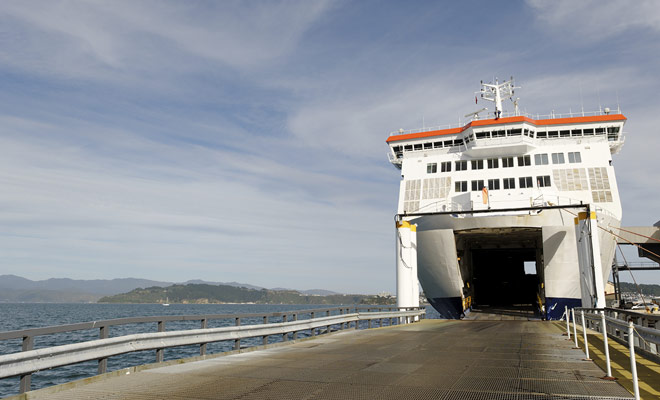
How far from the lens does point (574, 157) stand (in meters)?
29.2

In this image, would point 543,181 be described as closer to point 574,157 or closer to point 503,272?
point 574,157

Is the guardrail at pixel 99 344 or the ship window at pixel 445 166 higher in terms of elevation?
the ship window at pixel 445 166

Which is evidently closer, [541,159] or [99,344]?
[99,344]

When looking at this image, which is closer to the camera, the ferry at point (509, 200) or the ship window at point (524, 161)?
the ferry at point (509, 200)

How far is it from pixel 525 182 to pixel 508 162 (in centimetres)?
186

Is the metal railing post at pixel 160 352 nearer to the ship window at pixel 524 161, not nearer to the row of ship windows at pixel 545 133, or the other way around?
the row of ship windows at pixel 545 133

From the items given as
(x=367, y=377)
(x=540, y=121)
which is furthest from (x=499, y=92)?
(x=367, y=377)

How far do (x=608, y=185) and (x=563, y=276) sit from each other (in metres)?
6.71

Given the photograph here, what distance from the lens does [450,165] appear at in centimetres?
3128

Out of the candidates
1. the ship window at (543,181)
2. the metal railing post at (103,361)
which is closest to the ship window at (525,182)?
the ship window at (543,181)

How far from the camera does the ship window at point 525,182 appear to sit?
1143 inches

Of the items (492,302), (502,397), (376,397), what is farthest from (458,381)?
(492,302)

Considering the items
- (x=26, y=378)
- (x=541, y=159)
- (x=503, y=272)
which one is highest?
(x=541, y=159)

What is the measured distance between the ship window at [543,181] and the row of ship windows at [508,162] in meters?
1.12
